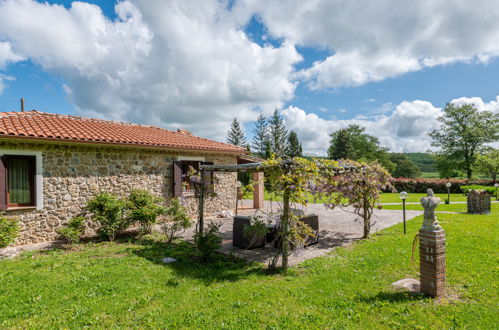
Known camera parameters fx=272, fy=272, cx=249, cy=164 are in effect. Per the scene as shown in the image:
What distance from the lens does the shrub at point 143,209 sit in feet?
27.8

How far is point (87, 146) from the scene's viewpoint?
28.5 feet

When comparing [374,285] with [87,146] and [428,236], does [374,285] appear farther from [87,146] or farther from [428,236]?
[87,146]

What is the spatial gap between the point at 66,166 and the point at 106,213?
6.32ft

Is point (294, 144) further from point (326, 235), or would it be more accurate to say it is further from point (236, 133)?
point (326, 235)

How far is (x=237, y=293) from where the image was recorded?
4.43 metres

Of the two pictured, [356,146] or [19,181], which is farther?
[356,146]

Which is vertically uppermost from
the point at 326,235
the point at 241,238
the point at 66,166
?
the point at 66,166

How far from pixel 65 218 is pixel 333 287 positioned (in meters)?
7.91

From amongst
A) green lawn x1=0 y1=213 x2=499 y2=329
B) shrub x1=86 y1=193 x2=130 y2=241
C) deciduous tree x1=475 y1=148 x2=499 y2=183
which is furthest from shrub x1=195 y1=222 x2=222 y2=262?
deciduous tree x1=475 y1=148 x2=499 y2=183

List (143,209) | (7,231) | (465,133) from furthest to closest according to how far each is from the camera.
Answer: (465,133) < (143,209) < (7,231)

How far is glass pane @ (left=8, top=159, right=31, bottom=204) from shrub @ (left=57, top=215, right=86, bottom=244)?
1.40 metres

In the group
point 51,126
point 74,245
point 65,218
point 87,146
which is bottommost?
point 74,245

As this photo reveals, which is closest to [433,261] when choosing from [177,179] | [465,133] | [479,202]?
[177,179]

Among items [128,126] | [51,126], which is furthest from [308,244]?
→ [128,126]
